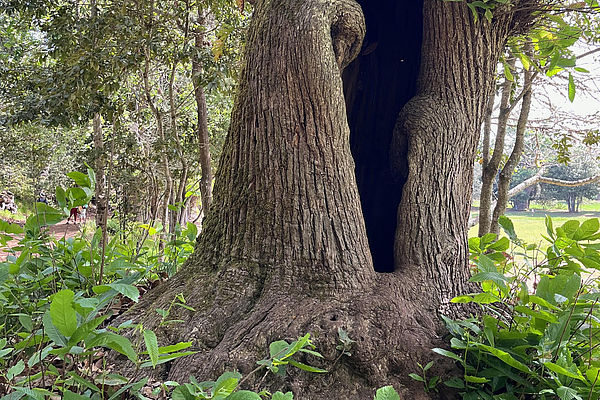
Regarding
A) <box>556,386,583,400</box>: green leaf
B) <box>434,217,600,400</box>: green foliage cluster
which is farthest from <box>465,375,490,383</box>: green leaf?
<box>556,386,583,400</box>: green leaf

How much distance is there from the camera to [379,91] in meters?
2.78

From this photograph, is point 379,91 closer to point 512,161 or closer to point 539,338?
point 539,338

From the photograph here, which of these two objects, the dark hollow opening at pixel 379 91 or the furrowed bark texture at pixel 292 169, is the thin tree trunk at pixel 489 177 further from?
the furrowed bark texture at pixel 292 169

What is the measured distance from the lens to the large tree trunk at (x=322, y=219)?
5.40 feet

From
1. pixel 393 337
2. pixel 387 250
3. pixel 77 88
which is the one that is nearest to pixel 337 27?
pixel 387 250

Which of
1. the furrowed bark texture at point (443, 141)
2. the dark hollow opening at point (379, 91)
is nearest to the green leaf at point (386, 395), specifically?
the furrowed bark texture at point (443, 141)

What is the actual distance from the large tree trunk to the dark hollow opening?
0.92ft

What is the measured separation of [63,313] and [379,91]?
231 cm

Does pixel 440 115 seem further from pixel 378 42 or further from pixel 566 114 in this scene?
pixel 566 114

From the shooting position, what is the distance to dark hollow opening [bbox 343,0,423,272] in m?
2.64

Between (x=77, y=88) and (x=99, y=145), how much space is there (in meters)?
2.28

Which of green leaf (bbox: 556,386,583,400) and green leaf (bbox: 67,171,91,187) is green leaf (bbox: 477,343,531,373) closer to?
green leaf (bbox: 556,386,583,400)

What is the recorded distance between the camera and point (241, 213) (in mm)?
1975

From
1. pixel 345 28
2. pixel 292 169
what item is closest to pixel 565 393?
pixel 292 169
